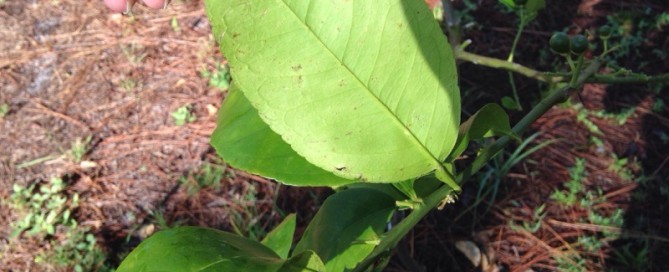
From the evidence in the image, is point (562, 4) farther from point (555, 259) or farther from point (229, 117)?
Answer: point (229, 117)

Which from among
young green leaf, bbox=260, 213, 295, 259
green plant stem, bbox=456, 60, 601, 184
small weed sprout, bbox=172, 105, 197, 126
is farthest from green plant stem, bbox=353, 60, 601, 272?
small weed sprout, bbox=172, 105, 197, 126

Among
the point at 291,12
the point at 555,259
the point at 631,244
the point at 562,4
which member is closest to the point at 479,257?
the point at 555,259

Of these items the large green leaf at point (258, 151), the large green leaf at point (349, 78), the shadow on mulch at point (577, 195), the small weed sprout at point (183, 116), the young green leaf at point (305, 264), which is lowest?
the shadow on mulch at point (577, 195)

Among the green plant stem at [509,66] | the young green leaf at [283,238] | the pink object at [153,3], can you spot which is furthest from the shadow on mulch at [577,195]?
the pink object at [153,3]

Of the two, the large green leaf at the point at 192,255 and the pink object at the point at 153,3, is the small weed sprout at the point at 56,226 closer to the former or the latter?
the pink object at the point at 153,3

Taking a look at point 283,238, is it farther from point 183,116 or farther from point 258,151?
point 183,116

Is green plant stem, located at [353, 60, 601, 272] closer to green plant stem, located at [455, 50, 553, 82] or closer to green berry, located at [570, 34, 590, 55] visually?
green berry, located at [570, 34, 590, 55]

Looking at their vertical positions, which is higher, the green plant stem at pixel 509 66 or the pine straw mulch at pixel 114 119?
the green plant stem at pixel 509 66
